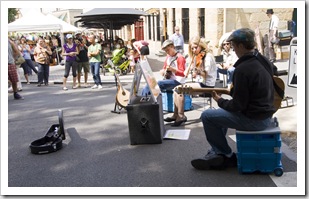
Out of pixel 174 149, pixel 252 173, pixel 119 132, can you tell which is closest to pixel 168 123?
pixel 119 132

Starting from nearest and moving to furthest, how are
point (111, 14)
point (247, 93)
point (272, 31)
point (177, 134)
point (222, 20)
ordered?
point (247, 93) < point (177, 134) < point (272, 31) < point (111, 14) < point (222, 20)

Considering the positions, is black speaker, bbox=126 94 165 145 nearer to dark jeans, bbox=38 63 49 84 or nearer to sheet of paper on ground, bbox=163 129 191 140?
sheet of paper on ground, bbox=163 129 191 140

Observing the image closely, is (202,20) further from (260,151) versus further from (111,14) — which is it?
(260,151)

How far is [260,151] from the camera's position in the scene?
3.41 m

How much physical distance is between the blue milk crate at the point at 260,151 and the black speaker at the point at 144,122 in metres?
1.41

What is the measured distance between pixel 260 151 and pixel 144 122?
171 cm

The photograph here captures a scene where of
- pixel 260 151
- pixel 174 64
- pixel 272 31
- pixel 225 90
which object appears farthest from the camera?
pixel 272 31

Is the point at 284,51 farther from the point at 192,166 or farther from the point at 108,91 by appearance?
the point at 192,166

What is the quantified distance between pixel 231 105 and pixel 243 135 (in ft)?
1.20

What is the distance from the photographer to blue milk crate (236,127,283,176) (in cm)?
335

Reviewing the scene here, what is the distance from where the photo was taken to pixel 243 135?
3389 mm

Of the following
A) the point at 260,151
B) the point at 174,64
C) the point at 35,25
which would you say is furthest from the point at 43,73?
the point at 260,151

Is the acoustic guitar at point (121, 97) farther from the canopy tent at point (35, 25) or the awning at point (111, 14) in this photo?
the canopy tent at point (35, 25)

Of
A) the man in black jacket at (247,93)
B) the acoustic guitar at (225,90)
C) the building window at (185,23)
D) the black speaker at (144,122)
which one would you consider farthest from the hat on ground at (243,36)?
the building window at (185,23)
